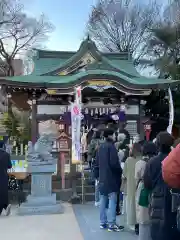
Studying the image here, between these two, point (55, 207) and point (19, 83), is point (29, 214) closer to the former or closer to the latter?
point (55, 207)

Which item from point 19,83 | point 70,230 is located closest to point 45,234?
point 70,230

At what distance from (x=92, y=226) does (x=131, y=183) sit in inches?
55.5

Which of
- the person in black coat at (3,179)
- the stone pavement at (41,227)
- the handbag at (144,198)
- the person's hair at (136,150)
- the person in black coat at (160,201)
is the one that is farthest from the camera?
the person in black coat at (3,179)

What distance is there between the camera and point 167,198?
131 inches

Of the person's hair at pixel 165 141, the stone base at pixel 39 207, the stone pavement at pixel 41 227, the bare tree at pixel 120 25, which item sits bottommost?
the stone pavement at pixel 41 227

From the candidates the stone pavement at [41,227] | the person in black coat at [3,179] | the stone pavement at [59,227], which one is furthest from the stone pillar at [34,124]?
the person in black coat at [3,179]

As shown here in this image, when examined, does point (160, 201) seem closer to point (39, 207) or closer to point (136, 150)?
point (136, 150)

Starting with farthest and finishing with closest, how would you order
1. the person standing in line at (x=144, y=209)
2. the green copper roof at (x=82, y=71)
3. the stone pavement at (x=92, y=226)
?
the green copper roof at (x=82, y=71), the stone pavement at (x=92, y=226), the person standing in line at (x=144, y=209)

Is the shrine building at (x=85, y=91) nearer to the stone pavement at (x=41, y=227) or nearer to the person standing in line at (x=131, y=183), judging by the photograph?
the stone pavement at (x=41, y=227)

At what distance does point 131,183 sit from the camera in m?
5.16

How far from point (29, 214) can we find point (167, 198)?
4.75m

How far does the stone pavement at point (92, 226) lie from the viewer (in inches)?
205

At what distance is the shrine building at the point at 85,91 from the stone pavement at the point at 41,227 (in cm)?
385

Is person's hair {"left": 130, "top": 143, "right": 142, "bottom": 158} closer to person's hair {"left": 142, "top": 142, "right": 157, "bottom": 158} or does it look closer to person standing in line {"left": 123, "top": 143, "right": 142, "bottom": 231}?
person standing in line {"left": 123, "top": 143, "right": 142, "bottom": 231}
